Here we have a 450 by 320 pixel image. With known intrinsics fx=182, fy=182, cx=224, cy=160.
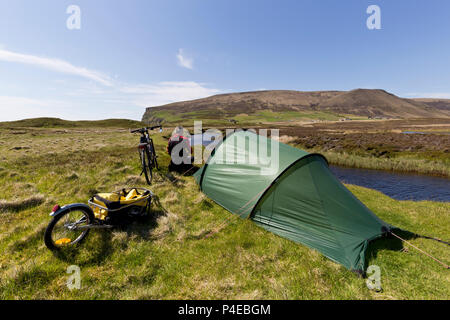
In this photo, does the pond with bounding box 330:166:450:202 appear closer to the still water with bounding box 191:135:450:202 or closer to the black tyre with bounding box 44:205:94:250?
the still water with bounding box 191:135:450:202

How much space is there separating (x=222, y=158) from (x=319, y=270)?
16.8 ft

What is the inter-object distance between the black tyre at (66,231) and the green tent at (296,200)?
4.35 m

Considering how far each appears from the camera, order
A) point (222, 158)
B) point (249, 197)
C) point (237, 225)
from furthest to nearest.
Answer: point (222, 158), point (249, 197), point (237, 225)

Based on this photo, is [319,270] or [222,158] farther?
[222,158]

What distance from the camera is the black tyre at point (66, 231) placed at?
13.9ft

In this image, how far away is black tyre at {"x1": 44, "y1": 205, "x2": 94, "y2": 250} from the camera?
13.9 ft

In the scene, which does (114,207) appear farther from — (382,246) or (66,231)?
(382,246)

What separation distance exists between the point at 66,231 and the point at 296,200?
6.36 m

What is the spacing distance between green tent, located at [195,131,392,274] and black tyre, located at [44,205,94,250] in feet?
14.3

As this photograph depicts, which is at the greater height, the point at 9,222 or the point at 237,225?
the point at 9,222

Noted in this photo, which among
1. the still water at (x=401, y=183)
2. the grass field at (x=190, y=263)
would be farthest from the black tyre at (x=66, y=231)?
the still water at (x=401, y=183)

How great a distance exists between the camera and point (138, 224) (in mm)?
5691

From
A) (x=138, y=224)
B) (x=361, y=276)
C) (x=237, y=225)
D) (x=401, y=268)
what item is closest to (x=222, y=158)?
(x=237, y=225)
